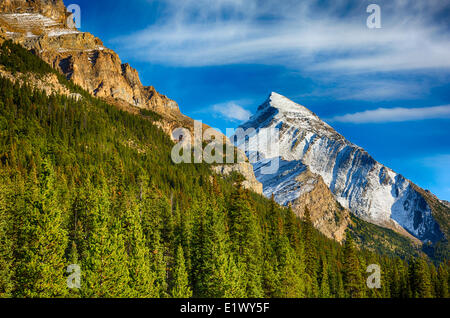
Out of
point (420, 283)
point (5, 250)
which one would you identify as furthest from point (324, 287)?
point (5, 250)

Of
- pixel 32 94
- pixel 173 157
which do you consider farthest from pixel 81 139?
pixel 173 157

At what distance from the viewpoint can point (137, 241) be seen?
138ft

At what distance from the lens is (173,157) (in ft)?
602

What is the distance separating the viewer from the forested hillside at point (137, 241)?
111 ft

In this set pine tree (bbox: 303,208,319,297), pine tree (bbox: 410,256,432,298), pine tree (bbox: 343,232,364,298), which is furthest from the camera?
pine tree (bbox: 410,256,432,298)

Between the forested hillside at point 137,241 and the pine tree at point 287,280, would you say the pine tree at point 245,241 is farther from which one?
the pine tree at point 287,280

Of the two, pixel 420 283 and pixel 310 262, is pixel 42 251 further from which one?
pixel 420 283

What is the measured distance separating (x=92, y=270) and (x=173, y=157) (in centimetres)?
15012

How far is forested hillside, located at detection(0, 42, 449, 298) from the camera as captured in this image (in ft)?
111

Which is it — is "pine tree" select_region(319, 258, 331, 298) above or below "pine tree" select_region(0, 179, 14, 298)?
below

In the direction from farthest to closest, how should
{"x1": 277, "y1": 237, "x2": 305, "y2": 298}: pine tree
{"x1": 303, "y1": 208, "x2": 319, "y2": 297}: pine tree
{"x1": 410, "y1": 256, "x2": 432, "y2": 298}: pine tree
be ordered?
{"x1": 410, "y1": 256, "x2": 432, "y2": 298}: pine tree < {"x1": 303, "y1": 208, "x2": 319, "y2": 297}: pine tree < {"x1": 277, "y1": 237, "x2": 305, "y2": 298}: pine tree

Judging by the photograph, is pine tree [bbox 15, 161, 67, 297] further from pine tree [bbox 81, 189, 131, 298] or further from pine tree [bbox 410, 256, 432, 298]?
pine tree [bbox 410, 256, 432, 298]

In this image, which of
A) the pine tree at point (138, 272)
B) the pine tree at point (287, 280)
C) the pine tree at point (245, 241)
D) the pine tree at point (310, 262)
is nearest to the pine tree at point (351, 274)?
the pine tree at point (310, 262)

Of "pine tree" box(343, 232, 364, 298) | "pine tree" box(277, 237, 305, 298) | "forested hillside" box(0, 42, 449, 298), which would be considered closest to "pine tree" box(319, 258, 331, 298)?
"forested hillside" box(0, 42, 449, 298)
